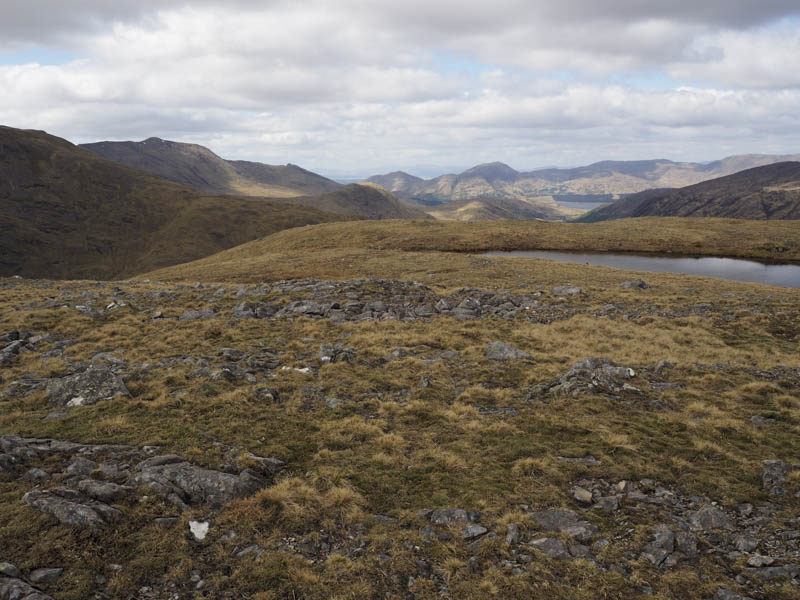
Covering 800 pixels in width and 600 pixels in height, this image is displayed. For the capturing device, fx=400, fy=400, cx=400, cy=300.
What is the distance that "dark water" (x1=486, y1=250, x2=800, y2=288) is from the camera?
63.2 m

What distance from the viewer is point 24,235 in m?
156

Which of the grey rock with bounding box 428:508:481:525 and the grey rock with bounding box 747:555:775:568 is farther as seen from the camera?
the grey rock with bounding box 428:508:481:525

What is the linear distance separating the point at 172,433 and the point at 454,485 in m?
9.03

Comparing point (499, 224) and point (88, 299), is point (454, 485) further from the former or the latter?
point (499, 224)

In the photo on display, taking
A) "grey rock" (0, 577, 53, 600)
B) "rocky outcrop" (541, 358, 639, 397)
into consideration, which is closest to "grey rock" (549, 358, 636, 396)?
"rocky outcrop" (541, 358, 639, 397)

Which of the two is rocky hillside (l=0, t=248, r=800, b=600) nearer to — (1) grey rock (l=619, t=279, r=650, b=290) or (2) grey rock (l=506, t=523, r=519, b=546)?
(2) grey rock (l=506, t=523, r=519, b=546)

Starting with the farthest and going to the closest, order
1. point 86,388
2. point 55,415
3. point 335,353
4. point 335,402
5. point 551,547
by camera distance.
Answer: point 335,353, point 335,402, point 86,388, point 55,415, point 551,547

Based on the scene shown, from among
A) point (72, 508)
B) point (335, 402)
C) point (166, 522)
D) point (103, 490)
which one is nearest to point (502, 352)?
point (335, 402)

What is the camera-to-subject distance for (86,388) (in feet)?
51.0

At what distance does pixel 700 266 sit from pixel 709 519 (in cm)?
7656

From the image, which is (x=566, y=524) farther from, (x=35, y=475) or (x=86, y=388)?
(x=86, y=388)

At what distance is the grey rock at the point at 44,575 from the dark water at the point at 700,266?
7269cm

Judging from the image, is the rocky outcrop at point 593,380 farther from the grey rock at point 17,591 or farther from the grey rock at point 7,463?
the grey rock at point 7,463

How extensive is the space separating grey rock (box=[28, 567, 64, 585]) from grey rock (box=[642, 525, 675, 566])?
11621 mm
